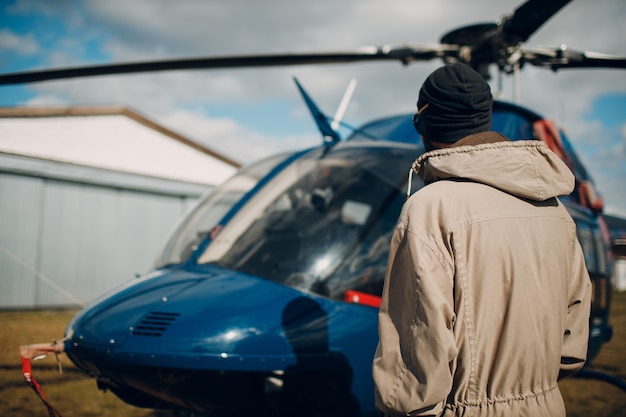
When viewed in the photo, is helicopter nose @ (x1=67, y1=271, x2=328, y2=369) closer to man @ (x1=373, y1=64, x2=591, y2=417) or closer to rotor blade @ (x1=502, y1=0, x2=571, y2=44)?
man @ (x1=373, y1=64, x2=591, y2=417)

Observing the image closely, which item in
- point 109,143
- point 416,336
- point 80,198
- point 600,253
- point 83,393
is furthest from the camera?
point 109,143

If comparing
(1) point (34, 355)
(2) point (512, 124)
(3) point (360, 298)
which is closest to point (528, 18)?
(2) point (512, 124)

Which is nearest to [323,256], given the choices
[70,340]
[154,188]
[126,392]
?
[126,392]

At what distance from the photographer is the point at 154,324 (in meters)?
2.37

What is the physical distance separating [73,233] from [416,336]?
1220 centimetres

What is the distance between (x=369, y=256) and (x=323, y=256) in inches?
11.8

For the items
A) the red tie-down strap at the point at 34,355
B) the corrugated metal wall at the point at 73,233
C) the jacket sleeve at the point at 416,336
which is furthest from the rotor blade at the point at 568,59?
the corrugated metal wall at the point at 73,233

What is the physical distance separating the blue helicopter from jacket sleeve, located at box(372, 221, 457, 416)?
113 cm

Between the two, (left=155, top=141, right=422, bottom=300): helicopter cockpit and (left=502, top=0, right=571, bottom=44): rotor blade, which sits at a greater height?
(left=502, top=0, right=571, bottom=44): rotor blade

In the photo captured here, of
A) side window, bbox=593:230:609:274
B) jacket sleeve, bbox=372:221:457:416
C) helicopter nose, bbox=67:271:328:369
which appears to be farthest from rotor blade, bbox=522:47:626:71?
jacket sleeve, bbox=372:221:457:416

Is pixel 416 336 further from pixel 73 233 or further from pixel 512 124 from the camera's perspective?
pixel 73 233

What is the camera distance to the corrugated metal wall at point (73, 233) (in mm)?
10938

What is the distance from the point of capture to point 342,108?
4914 millimetres

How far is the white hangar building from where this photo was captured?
1101 cm
